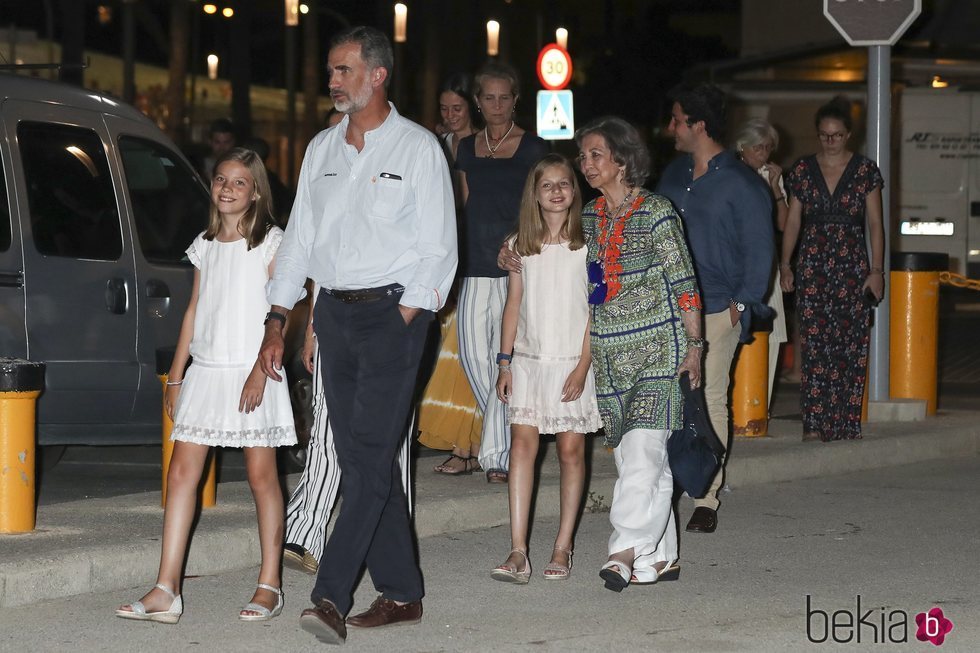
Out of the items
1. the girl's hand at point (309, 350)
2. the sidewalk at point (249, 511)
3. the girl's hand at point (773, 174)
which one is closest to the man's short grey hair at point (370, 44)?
the girl's hand at point (309, 350)

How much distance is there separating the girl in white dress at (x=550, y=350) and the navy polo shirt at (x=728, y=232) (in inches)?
45.6

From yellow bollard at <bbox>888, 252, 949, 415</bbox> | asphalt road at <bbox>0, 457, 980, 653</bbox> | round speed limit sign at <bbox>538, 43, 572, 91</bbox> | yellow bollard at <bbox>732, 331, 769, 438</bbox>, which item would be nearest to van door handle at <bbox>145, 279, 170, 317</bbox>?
asphalt road at <bbox>0, 457, 980, 653</bbox>

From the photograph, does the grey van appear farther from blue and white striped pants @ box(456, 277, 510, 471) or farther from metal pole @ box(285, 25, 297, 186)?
metal pole @ box(285, 25, 297, 186)

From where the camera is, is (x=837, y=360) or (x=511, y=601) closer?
(x=511, y=601)

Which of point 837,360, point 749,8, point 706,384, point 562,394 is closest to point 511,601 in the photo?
point 562,394

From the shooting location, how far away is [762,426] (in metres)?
9.84

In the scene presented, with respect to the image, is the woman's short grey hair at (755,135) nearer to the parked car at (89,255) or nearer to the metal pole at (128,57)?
the parked car at (89,255)

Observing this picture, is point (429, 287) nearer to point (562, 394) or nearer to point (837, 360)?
point (562, 394)

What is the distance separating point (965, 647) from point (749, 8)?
3426 cm

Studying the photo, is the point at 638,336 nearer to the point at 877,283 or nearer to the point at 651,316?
the point at 651,316

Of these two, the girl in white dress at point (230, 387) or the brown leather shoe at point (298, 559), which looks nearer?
the girl in white dress at point (230, 387)

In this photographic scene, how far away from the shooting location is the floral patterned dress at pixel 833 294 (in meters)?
9.37

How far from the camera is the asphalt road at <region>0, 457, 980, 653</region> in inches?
210

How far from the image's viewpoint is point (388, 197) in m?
5.26
